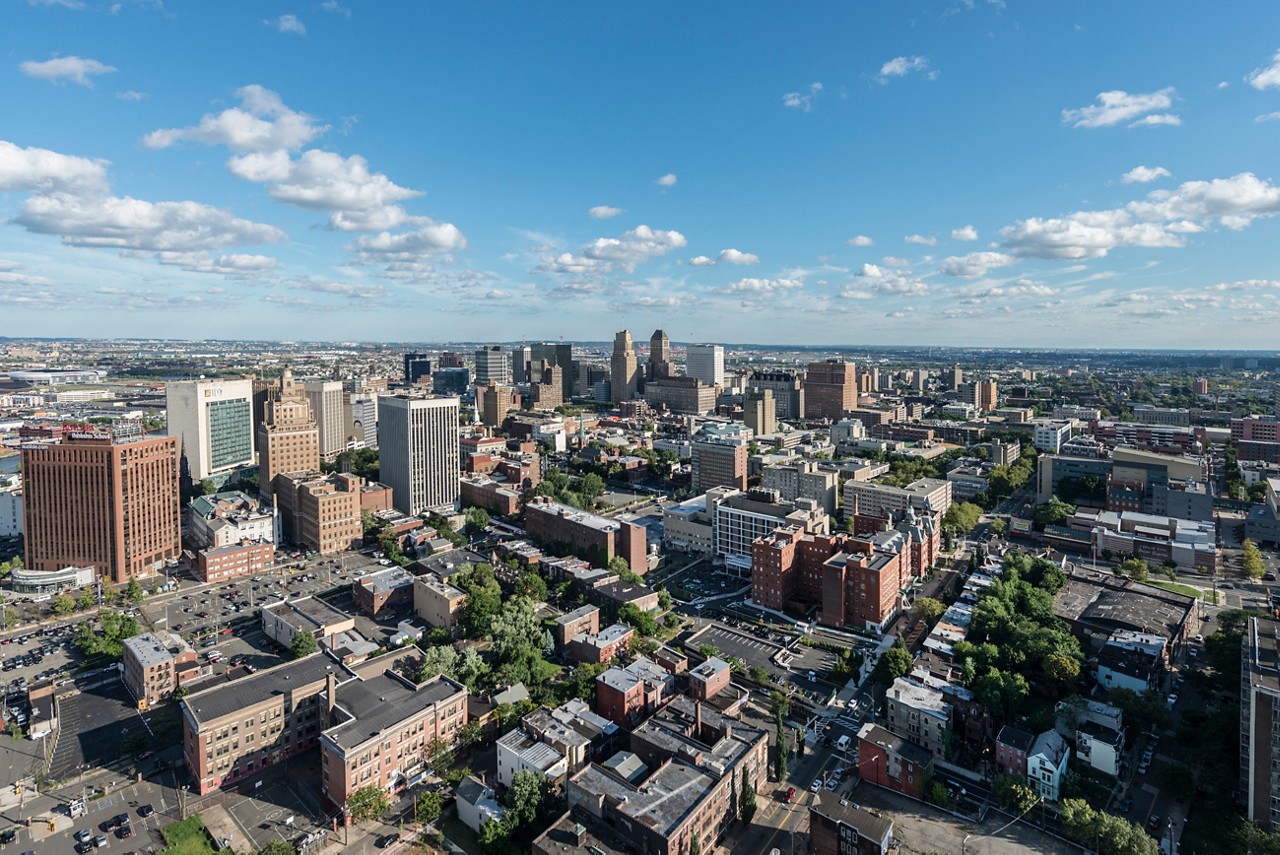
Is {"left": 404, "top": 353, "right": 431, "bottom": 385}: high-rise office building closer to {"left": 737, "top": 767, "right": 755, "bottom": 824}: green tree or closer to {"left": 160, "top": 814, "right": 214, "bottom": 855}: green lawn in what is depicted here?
{"left": 160, "top": 814, "right": 214, "bottom": 855}: green lawn

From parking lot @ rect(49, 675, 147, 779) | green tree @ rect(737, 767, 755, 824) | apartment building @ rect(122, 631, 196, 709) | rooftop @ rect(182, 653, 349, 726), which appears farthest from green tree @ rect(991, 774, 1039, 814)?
apartment building @ rect(122, 631, 196, 709)

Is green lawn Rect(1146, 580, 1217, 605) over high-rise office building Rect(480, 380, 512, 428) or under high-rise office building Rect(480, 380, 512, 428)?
under

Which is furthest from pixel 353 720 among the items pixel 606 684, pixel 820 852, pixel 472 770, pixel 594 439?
pixel 594 439

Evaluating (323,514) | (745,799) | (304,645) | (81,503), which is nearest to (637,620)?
(745,799)

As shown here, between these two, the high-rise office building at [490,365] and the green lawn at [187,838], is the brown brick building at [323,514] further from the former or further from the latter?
the high-rise office building at [490,365]

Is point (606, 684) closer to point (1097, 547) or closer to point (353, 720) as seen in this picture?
point (353, 720)

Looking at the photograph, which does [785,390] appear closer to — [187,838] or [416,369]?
[416,369]
